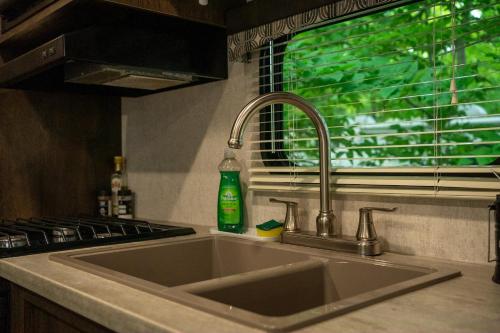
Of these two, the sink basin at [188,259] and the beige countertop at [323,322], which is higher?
the beige countertop at [323,322]

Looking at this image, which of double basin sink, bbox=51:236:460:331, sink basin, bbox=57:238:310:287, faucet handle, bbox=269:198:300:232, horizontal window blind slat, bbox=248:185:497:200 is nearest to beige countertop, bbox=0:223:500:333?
double basin sink, bbox=51:236:460:331

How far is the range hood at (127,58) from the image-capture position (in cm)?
150

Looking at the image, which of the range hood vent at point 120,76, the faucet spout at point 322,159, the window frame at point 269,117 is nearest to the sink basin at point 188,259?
the faucet spout at point 322,159

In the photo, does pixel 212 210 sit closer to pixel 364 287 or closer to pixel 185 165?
pixel 185 165

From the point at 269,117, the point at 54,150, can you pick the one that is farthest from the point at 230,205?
the point at 54,150

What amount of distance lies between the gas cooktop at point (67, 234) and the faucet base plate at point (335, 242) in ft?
1.37

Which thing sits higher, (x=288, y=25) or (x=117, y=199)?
(x=288, y=25)

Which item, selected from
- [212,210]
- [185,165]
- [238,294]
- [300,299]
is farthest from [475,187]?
[185,165]

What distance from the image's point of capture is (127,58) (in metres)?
1.58

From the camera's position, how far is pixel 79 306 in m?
0.95

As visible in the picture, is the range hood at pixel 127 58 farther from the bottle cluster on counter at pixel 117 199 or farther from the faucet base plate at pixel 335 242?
the faucet base plate at pixel 335 242

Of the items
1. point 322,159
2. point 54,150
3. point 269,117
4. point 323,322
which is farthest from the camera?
point 54,150

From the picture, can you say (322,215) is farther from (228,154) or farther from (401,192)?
(228,154)

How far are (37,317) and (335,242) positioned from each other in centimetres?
75
